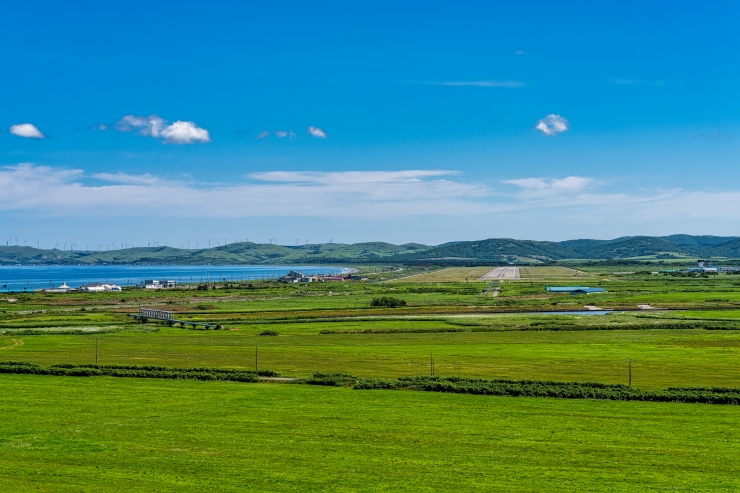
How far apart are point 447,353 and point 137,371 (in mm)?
25515

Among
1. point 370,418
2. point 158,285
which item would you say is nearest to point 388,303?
point 370,418

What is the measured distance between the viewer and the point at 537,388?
39.8m

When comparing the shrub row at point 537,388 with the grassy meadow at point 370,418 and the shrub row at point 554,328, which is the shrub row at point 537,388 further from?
the shrub row at point 554,328

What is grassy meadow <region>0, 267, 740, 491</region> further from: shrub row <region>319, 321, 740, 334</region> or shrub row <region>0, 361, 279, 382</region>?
shrub row <region>0, 361, 279, 382</region>

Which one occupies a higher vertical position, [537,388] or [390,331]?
[537,388]

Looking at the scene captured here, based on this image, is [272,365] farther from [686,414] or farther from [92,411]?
[686,414]

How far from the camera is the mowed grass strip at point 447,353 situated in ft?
157

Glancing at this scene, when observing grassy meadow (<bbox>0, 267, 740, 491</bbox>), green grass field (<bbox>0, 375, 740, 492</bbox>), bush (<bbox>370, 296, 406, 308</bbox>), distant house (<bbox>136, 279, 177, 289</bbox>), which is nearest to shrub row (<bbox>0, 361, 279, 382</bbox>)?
grassy meadow (<bbox>0, 267, 740, 491</bbox>)

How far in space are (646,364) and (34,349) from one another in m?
52.6

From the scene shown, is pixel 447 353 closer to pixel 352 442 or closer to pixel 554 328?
pixel 554 328

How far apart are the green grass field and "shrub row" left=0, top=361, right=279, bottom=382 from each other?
519cm

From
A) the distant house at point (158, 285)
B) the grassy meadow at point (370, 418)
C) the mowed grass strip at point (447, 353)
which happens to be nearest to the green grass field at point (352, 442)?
the grassy meadow at point (370, 418)

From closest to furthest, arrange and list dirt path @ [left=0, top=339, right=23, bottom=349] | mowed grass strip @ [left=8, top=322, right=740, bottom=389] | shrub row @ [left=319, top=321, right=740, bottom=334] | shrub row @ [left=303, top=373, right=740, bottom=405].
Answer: shrub row @ [left=303, top=373, right=740, bottom=405] → mowed grass strip @ [left=8, top=322, right=740, bottom=389] → dirt path @ [left=0, top=339, right=23, bottom=349] → shrub row @ [left=319, top=321, right=740, bottom=334]

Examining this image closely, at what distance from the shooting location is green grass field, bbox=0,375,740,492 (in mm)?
23375
